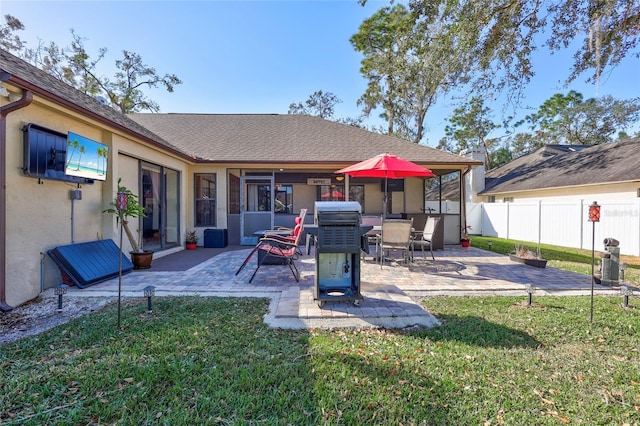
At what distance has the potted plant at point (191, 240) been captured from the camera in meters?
8.73

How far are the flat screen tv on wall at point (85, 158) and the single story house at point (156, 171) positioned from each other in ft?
0.06

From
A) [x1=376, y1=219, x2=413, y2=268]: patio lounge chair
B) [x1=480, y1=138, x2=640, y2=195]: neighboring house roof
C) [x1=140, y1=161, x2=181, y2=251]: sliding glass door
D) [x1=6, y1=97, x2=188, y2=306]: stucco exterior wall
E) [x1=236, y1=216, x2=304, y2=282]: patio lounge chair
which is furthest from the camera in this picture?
[x1=480, y1=138, x2=640, y2=195]: neighboring house roof

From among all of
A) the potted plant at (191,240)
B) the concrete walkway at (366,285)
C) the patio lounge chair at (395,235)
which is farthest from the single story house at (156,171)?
the patio lounge chair at (395,235)

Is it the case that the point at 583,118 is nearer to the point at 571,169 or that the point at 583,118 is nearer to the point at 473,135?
the point at 473,135

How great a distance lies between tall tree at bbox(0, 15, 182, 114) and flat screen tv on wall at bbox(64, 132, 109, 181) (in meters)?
15.7

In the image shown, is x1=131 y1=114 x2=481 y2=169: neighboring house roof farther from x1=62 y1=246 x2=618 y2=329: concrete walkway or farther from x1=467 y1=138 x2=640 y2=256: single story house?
x1=467 y1=138 x2=640 y2=256: single story house

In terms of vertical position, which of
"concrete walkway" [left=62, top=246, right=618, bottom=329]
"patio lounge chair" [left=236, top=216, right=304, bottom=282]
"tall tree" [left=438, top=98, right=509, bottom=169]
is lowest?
"concrete walkway" [left=62, top=246, right=618, bottom=329]

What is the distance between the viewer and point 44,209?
14.1ft

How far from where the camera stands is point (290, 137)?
11125mm

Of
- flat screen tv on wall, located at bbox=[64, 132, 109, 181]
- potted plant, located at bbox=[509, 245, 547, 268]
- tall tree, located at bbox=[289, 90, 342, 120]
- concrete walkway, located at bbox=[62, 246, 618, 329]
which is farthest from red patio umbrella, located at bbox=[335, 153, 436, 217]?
tall tree, located at bbox=[289, 90, 342, 120]

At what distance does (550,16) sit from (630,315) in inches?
207

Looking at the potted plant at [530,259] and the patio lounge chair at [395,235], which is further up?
the patio lounge chair at [395,235]

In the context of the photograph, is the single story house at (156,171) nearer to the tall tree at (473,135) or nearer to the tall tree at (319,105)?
the tall tree at (319,105)

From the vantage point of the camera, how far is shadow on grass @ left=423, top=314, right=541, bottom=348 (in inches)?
112
